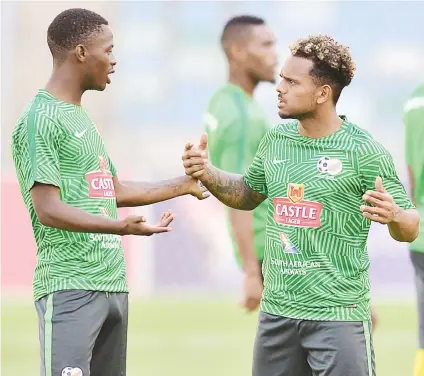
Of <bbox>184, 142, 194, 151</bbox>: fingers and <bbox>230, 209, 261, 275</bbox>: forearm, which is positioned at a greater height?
<bbox>184, 142, 194, 151</bbox>: fingers

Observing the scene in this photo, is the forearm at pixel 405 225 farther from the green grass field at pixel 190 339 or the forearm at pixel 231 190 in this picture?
the green grass field at pixel 190 339

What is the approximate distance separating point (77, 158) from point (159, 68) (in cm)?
1483

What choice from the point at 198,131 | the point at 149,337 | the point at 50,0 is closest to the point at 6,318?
the point at 149,337

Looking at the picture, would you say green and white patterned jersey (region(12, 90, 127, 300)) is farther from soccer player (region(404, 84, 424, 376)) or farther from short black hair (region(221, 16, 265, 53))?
short black hair (region(221, 16, 265, 53))

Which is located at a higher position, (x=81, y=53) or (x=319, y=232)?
(x=81, y=53)

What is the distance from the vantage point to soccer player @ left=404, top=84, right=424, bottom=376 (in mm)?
6329

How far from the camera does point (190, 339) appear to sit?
42.5 feet

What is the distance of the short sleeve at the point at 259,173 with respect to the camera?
5.28m

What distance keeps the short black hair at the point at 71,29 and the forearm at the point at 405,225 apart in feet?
5.37

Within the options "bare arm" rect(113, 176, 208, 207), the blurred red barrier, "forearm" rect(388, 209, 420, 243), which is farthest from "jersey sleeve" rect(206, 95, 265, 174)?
the blurred red barrier

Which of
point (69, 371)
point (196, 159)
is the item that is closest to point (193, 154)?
point (196, 159)

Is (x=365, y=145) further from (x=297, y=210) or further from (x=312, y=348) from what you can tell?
(x=312, y=348)

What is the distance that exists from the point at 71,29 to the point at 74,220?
95 cm

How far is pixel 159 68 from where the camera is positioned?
772 inches
